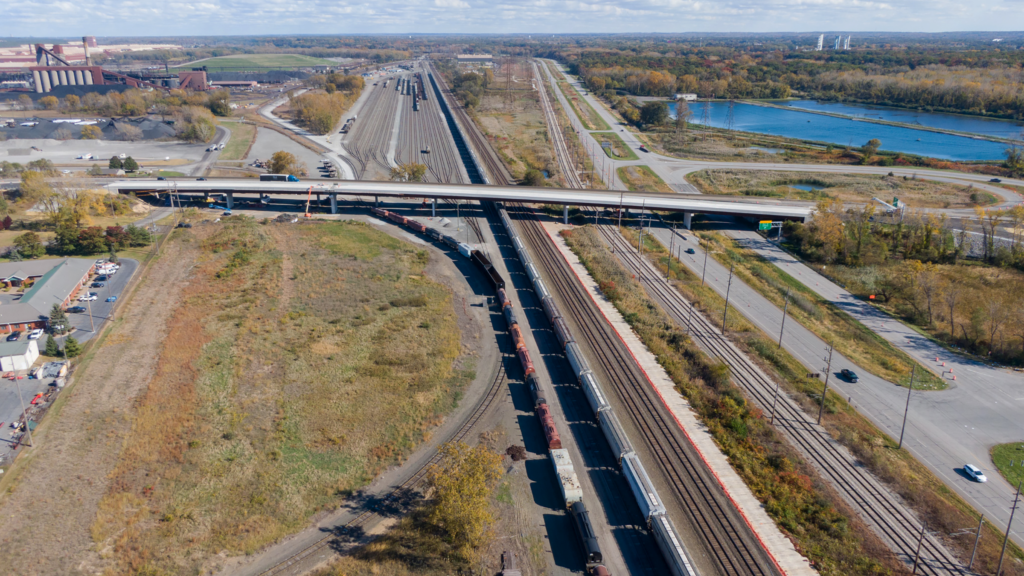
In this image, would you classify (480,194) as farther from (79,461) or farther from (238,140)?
(238,140)

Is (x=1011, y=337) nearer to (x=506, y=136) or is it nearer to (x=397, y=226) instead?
(x=397, y=226)

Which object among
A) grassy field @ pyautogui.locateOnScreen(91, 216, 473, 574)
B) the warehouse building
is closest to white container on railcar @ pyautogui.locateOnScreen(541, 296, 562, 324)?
grassy field @ pyautogui.locateOnScreen(91, 216, 473, 574)

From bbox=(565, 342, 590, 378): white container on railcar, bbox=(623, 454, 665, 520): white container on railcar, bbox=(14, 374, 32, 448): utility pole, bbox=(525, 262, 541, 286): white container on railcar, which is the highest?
bbox=(525, 262, 541, 286): white container on railcar

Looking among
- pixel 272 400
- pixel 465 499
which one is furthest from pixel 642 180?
pixel 465 499

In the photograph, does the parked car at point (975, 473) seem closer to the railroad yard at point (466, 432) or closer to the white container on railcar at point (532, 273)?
the railroad yard at point (466, 432)

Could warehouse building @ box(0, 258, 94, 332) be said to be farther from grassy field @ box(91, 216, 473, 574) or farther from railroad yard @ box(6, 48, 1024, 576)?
grassy field @ box(91, 216, 473, 574)

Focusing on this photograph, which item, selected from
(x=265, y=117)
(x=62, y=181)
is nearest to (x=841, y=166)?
(x=62, y=181)
